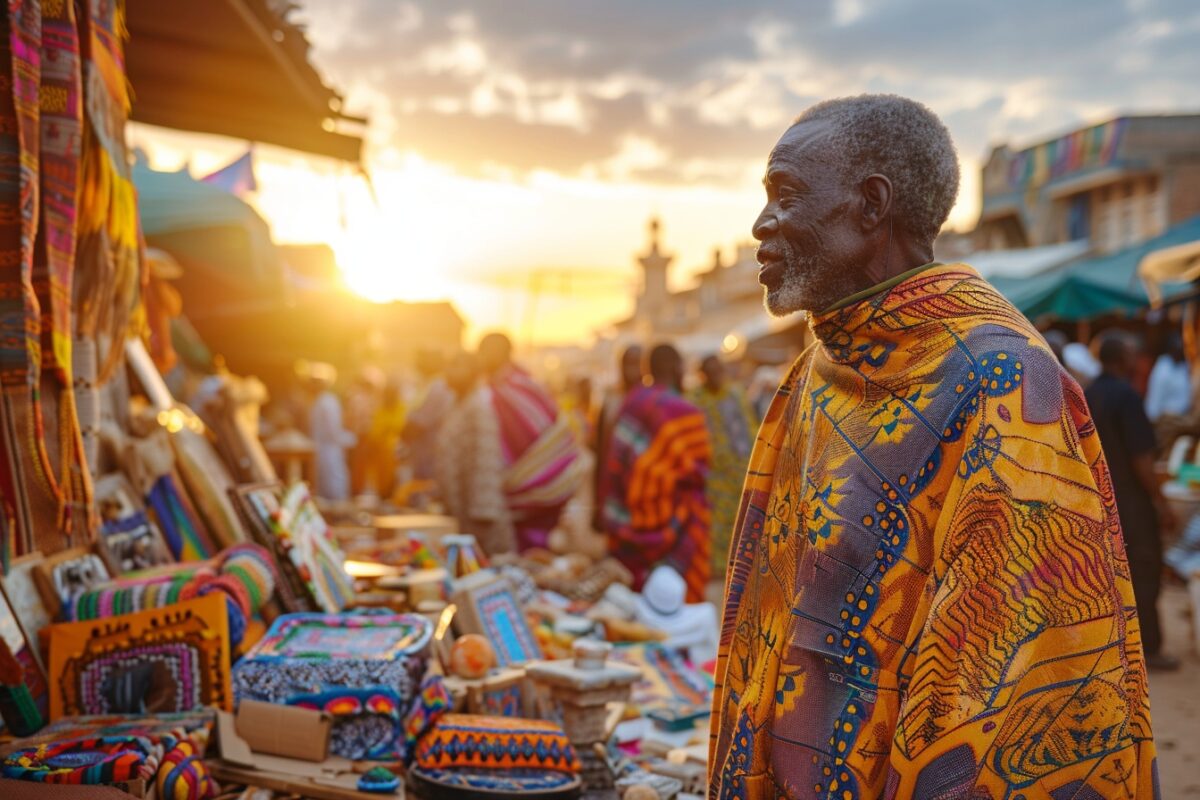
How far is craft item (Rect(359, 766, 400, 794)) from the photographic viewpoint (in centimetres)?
325

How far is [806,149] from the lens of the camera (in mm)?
1943

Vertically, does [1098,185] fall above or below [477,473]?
above

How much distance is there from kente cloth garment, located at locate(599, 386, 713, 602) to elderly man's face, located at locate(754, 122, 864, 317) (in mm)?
5468

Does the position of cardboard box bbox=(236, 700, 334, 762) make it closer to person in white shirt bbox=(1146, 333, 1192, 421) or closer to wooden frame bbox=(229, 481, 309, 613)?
wooden frame bbox=(229, 481, 309, 613)

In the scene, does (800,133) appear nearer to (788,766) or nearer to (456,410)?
(788,766)

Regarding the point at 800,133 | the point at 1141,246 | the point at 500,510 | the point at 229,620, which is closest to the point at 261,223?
the point at 500,510

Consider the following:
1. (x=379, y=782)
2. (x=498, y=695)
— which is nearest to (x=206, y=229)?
(x=498, y=695)

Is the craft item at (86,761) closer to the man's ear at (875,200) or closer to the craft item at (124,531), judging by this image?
the craft item at (124,531)

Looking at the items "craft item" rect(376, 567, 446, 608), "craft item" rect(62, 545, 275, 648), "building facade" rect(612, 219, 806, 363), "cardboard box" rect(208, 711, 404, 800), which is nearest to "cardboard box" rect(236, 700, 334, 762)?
"cardboard box" rect(208, 711, 404, 800)

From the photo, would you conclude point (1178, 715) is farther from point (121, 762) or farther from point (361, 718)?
point (121, 762)

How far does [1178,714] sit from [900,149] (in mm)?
5571

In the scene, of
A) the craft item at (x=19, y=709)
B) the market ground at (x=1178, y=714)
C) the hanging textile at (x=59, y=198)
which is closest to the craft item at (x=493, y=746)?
the craft item at (x=19, y=709)

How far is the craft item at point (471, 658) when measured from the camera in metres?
4.12

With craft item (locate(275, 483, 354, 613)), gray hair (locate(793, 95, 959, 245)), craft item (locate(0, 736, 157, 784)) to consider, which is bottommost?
craft item (locate(0, 736, 157, 784))
